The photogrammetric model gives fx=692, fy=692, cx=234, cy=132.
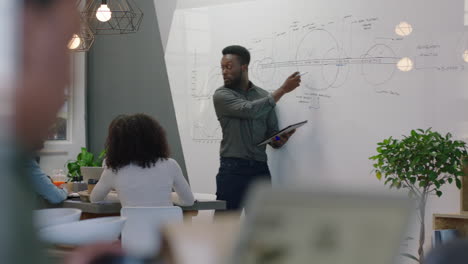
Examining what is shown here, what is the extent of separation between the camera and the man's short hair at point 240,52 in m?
5.46

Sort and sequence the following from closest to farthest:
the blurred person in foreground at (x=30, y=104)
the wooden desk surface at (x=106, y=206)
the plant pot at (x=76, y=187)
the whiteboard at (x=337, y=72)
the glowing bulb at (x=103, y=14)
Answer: the blurred person in foreground at (x=30, y=104) < the wooden desk surface at (x=106, y=206) < the whiteboard at (x=337, y=72) < the plant pot at (x=76, y=187) < the glowing bulb at (x=103, y=14)

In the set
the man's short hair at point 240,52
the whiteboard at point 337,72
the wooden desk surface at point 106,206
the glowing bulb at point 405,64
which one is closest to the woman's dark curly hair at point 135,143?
the wooden desk surface at point 106,206

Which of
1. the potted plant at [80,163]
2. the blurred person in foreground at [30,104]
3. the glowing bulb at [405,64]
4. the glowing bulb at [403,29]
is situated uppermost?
the glowing bulb at [403,29]

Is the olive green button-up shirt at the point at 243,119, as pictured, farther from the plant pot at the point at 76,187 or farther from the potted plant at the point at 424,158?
the potted plant at the point at 424,158

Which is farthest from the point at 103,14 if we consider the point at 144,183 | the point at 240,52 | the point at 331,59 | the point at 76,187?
the point at 144,183

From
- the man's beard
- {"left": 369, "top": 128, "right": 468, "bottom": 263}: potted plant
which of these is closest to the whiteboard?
the man's beard

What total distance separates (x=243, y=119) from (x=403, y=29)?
1.35m

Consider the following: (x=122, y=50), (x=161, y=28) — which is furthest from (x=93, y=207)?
(x=122, y=50)

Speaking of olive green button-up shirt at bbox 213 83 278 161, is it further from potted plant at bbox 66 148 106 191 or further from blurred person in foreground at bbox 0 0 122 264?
blurred person in foreground at bbox 0 0 122 264

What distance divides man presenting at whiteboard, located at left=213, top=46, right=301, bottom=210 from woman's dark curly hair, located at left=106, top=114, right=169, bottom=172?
121 cm

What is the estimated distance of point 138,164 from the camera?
4.01 m

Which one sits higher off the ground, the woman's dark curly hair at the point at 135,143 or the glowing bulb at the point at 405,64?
the glowing bulb at the point at 405,64

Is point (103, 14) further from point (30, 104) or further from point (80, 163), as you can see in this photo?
point (30, 104)

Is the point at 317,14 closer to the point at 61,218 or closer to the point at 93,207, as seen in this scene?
the point at 93,207
